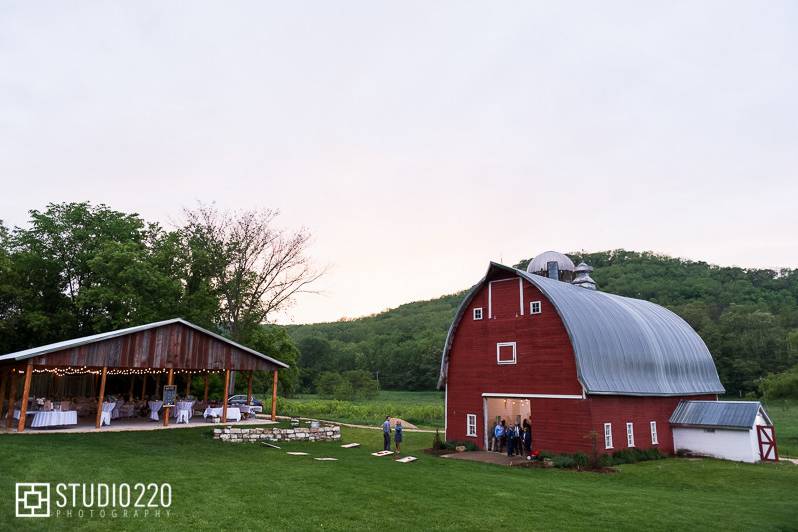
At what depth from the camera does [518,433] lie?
72.0 ft

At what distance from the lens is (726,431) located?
22859mm

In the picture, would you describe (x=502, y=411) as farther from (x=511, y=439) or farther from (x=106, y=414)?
(x=106, y=414)

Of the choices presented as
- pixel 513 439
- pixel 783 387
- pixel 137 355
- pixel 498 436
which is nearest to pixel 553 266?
pixel 498 436

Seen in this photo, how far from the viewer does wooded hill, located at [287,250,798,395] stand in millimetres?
60781

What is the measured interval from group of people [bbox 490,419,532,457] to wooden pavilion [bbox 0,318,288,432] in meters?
10.7

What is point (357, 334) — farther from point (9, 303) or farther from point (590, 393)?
point (590, 393)

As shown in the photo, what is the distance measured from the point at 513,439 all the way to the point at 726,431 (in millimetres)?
9587

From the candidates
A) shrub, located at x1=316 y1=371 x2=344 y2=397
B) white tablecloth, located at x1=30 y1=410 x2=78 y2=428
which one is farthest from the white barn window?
shrub, located at x1=316 y1=371 x2=344 y2=397

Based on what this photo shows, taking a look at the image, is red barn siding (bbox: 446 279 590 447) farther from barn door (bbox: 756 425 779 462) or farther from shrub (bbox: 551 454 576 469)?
barn door (bbox: 756 425 779 462)

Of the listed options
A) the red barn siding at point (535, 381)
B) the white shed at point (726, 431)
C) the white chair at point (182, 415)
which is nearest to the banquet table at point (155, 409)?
the white chair at point (182, 415)

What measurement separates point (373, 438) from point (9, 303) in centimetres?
2708

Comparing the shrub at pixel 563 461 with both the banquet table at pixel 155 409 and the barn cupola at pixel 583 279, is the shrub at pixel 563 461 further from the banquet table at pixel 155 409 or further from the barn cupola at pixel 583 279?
the banquet table at pixel 155 409

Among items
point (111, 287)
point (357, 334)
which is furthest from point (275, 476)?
point (357, 334)

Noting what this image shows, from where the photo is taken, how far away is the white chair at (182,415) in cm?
2366
